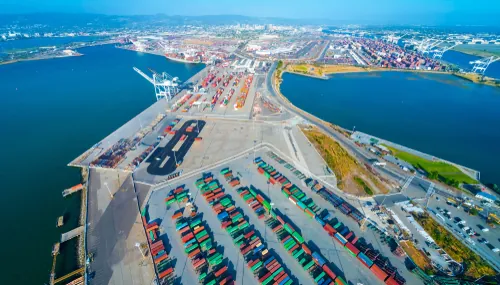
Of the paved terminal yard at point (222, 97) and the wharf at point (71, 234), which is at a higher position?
the paved terminal yard at point (222, 97)

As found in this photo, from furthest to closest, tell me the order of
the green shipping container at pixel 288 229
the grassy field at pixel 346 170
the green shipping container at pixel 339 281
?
the grassy field at pixel 346 170
the green shipping container at pixel 288 229
the green shipping container at pixel 339 281

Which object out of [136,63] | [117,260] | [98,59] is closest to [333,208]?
[117,260]

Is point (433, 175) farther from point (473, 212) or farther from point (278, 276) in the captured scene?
point (278, 276)

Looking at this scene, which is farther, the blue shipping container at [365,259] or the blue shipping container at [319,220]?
the blue shipping container at [319,220]

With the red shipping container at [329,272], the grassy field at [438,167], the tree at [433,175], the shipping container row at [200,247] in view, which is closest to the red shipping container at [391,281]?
the red shipping container at [329,272]

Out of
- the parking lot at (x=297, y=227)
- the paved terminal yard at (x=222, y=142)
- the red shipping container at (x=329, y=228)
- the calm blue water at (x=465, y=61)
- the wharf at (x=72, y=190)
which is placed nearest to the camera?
the parking lot at (x=297, y=227)

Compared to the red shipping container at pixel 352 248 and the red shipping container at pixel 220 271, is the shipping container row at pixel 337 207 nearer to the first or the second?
the red shipping container at pixel 352 248
